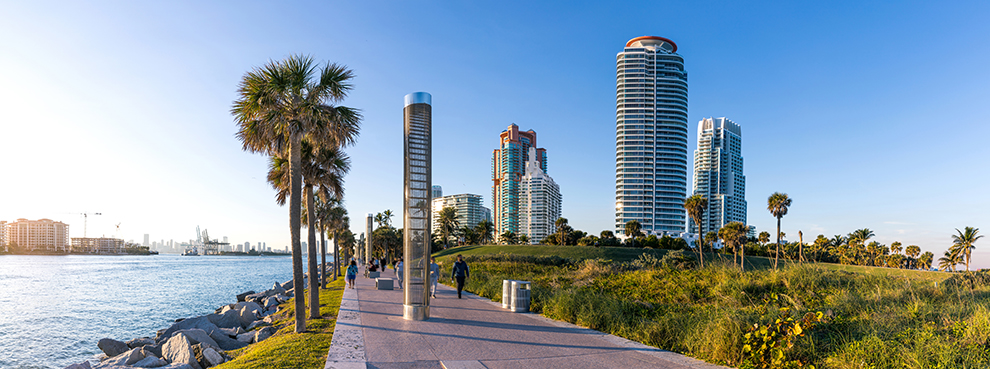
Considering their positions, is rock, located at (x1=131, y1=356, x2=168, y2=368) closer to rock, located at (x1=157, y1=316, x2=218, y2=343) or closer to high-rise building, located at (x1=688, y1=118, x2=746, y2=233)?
rock, located at (x1=157, y1=316, x2=218, y2=343)

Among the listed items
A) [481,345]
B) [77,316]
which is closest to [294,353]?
[481,345]

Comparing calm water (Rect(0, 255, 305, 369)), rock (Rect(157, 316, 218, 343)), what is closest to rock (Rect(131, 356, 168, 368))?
rock (Rect(157, 316, 218, 343))

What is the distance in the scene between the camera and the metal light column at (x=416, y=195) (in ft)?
36.2

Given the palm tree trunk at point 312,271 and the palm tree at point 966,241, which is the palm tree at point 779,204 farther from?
the palm tree trunk at point 312,271

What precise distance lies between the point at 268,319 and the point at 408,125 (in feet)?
38.6

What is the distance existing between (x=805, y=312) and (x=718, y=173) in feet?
610

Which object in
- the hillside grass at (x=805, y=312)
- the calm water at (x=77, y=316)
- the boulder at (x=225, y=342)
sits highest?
the hillside grass at (x=805, y=312)

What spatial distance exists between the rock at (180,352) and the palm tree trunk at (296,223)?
2344 mm

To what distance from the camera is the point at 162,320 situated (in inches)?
949

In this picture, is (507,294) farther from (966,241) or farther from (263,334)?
(966,241)

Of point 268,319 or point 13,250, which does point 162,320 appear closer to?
point 268,319

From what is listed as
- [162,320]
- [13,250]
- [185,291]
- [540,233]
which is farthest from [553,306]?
[13,250]

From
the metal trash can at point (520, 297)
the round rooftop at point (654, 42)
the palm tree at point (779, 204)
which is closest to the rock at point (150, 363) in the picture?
the metal trash can at point (520, 297)

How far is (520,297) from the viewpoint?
40.1 feet
